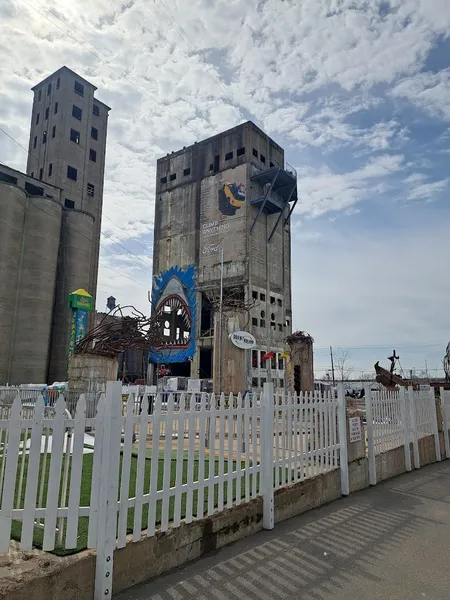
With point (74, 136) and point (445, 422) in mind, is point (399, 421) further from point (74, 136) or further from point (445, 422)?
point (74, 136)

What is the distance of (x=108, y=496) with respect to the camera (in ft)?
11.6

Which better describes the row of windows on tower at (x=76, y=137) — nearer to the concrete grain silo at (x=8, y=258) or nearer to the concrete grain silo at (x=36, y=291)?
the concrete grain silo at (x=36, y=291)

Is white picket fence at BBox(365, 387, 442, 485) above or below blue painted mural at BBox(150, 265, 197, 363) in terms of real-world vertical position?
below

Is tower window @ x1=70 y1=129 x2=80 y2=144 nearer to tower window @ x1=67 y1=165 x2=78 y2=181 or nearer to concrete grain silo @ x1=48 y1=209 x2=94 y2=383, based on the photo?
tower window @ x1=67 y1=165 x2=78 y2=181

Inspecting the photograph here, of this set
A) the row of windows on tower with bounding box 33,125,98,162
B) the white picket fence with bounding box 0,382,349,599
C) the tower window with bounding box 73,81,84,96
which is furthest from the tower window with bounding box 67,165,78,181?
the white picket fence with bounding box 0,382,349,599

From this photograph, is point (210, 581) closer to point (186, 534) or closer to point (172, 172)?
point (186, 534)

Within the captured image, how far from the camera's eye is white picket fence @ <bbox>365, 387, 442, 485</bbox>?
8.53 m

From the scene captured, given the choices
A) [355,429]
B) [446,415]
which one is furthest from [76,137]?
[355,429]

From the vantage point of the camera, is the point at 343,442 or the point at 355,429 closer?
the point at 343,442

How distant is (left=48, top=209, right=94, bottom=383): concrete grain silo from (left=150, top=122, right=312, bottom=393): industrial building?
12131 millimetres

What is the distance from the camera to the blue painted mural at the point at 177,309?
52500 millimetres

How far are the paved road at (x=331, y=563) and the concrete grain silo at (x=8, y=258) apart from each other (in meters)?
36.2

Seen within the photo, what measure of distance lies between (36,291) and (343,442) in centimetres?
3664

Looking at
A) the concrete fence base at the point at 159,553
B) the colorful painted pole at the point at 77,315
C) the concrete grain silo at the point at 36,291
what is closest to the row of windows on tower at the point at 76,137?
the concrete grain silo at the point at 36,291
